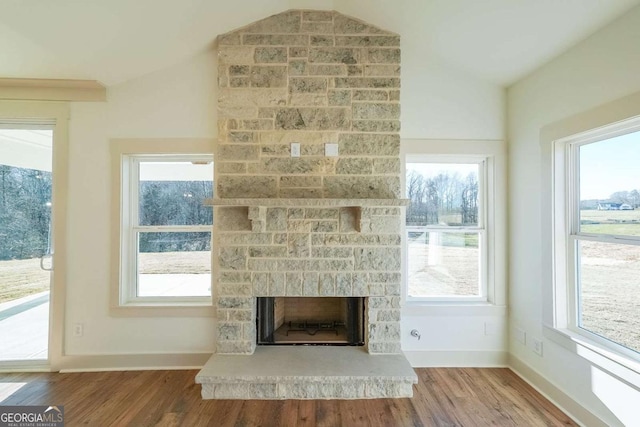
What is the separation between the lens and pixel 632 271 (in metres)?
1.76

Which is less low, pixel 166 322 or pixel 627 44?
pixel 627 44

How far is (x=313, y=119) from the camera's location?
8.17ft

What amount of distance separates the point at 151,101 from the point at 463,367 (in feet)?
12.5

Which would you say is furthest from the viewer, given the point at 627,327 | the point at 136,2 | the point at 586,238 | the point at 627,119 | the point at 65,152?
the point at 65,152

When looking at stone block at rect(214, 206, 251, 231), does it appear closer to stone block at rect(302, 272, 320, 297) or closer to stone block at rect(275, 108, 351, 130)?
stone block at rect(302, 272, 320, 297)

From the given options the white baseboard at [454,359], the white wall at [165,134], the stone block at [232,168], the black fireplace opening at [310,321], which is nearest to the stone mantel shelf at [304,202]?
the stone block at [232,168]

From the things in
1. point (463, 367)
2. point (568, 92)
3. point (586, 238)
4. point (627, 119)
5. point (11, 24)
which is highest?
point (11, 24)

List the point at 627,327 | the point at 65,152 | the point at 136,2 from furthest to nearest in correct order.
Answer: the point at 65,152 < the point at 136,2 < the point at 627,327

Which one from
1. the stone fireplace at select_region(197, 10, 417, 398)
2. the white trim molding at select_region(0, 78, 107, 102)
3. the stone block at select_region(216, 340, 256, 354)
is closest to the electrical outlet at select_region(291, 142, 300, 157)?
the stone fireplace at select_region(197, 10, 417, 398)

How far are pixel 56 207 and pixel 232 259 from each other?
1.69m

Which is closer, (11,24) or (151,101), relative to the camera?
(11,24)

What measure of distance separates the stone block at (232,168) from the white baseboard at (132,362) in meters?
1.68

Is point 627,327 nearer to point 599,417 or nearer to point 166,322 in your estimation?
point 599,417

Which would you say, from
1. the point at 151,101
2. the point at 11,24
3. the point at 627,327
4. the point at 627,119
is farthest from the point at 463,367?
the point at 11,24
